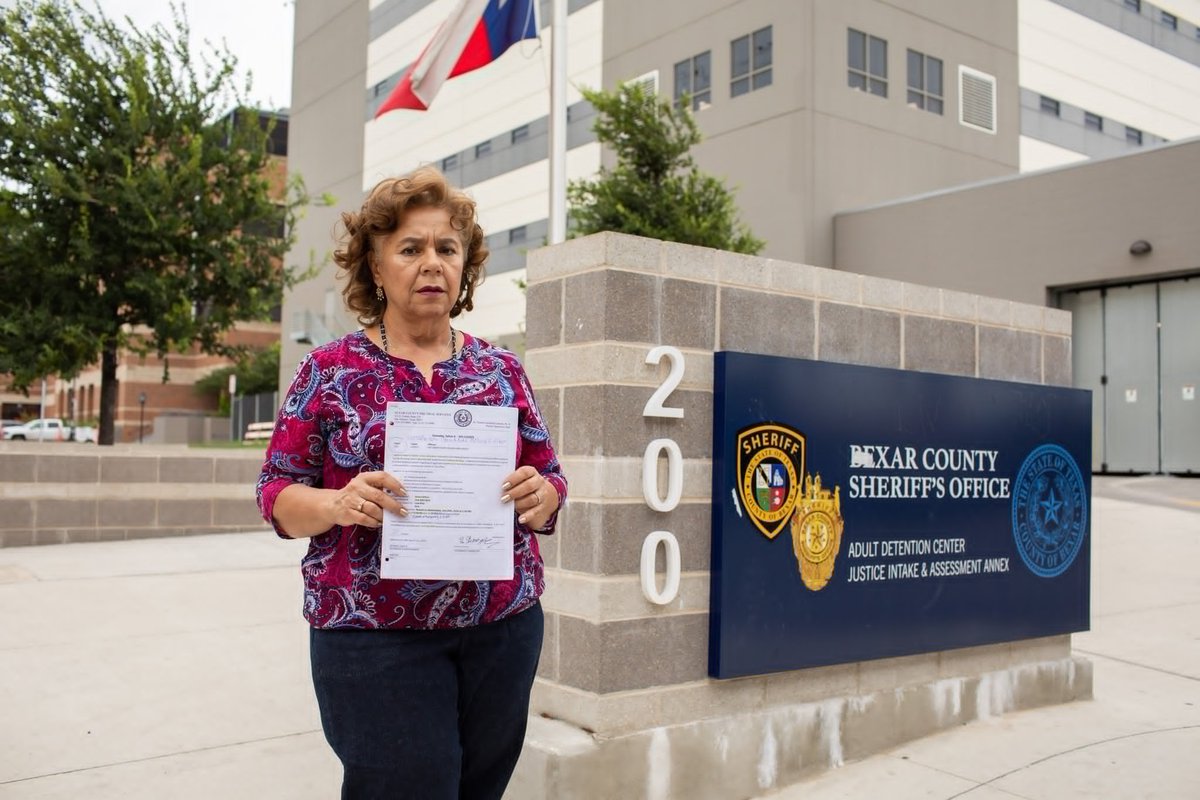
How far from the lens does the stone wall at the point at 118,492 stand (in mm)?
11320

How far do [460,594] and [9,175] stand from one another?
1343 centimetres

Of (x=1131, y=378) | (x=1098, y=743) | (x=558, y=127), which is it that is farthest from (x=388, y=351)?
(x=1131, y=378)

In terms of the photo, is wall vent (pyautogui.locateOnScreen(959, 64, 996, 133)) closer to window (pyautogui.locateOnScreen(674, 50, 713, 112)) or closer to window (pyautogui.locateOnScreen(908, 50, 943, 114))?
window (pyautogui.locateOnScreen(908, 50, 943, 114))

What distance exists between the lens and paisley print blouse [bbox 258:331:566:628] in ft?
7.75

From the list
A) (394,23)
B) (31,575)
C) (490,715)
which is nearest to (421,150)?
(394,23)

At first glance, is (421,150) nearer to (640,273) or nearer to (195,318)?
(195,318)

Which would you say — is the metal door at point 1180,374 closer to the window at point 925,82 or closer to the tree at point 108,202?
the window at point 925,82

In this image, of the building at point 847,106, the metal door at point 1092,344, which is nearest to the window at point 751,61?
the building at point 847,106

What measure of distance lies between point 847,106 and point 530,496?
23033mm

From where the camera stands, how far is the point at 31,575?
9.02 m

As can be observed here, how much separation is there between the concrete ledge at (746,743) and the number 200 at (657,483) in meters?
0.54

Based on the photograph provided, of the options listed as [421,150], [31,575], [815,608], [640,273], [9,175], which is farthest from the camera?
[421,150]

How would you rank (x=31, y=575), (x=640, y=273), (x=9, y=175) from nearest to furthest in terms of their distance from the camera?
1. (x=640, y=273)
2. (x=31, y=575)
3. (x=9, y=175)

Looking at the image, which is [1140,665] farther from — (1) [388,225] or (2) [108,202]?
(2) [108,202]
